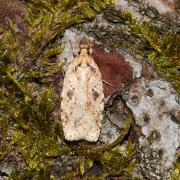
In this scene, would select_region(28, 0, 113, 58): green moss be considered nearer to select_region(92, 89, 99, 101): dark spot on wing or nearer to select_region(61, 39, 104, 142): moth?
select_region(61, 39, 104, 142): moth

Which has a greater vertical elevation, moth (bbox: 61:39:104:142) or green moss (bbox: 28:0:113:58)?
green moss (bbox: 28:0:113:58)

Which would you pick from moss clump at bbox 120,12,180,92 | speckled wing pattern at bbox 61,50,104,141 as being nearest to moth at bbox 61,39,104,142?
speckled wing pattern at bbox 61,50,104,141

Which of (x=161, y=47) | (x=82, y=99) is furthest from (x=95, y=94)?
(x=161, y=47)

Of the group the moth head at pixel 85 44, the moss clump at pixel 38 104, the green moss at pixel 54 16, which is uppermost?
the green moss at pixel 54 16

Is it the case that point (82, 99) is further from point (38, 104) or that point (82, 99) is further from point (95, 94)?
point (38, 104)

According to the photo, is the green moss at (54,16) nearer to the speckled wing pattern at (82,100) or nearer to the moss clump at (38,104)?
the moss clump at (38,104)

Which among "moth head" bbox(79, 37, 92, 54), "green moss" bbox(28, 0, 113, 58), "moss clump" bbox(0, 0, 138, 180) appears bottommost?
"moss clump" bbox(0, 0, 138, 180)

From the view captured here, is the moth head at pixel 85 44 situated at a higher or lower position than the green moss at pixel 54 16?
lower

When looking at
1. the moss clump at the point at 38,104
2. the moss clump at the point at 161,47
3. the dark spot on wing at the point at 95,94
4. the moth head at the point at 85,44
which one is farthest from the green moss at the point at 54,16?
the dark spot on wing at the point at 95,94
